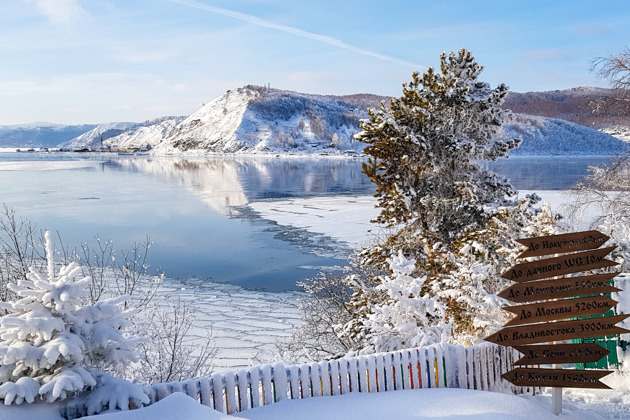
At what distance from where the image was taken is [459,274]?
38.3ft

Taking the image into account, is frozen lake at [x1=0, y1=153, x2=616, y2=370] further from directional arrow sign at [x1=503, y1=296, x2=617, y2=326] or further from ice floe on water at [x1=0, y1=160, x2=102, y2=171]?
ice floe on water at [x1=0, y1=160, x2=102, y2=171]

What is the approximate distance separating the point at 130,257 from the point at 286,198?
28524 mm

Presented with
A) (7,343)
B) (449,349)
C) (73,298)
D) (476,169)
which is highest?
(476,169)

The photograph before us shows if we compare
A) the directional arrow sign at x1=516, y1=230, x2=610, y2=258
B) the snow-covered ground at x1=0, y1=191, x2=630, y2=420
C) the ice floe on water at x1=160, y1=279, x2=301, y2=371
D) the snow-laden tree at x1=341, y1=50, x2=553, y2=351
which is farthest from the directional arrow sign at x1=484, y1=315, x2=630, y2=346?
the ice floe on water at x1=160, y1=279, x2=301, y2=371

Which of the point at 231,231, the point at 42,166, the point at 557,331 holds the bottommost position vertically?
the point at 231,231

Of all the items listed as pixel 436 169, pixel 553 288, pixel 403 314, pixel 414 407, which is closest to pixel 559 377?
pixel 553 288

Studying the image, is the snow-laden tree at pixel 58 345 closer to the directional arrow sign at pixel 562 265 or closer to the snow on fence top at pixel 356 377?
the snow on fence top at pixel 356 377

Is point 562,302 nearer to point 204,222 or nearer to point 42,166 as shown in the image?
point 204,222

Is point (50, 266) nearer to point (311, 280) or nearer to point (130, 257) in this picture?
point (311, 280)

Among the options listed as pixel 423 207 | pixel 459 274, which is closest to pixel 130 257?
pixel 423 207

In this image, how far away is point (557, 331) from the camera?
7336 mm

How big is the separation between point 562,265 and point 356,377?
11.7 feet

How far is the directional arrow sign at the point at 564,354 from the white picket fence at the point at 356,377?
1.42 m

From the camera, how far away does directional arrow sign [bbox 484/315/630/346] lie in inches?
288
